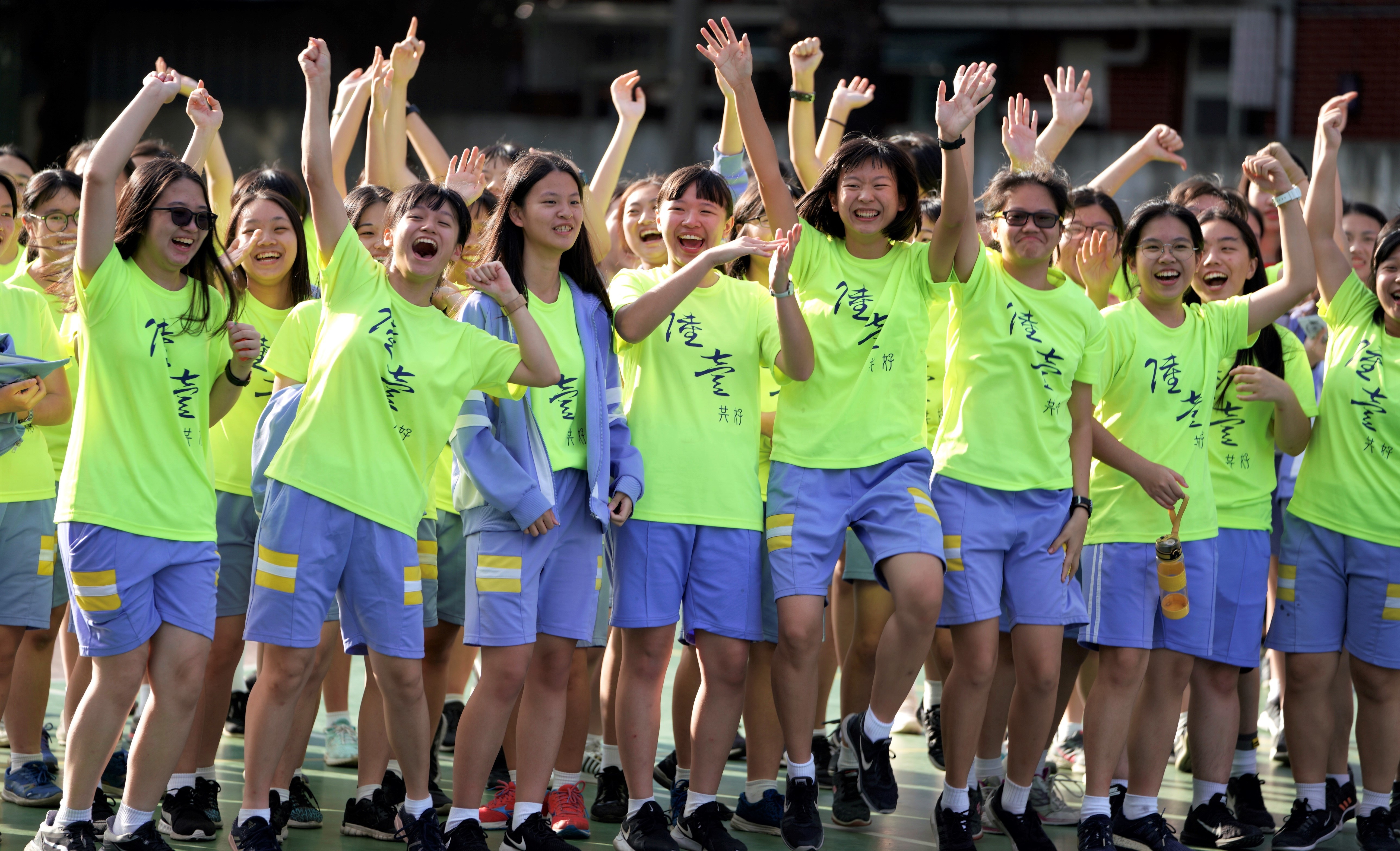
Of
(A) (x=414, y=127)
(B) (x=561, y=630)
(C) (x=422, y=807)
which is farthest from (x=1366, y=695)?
(A) (x=414, y=127)

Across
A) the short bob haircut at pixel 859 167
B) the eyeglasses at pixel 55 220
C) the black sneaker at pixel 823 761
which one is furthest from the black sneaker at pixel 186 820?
the short bob haircut at pixel 859 167

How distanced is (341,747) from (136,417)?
179 cm

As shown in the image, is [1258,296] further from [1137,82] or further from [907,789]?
[1137,82]

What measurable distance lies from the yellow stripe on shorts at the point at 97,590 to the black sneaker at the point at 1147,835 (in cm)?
301

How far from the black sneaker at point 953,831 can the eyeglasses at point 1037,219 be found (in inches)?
70.9

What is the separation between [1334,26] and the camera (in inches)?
708

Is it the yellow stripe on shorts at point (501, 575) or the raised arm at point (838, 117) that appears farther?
the raised arm at point (838, 117)

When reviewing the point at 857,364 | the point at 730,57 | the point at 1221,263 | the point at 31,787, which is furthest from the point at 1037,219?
the point at 31,787

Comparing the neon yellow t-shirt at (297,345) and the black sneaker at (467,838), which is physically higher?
the neon yellow t-shirt at (297,345)

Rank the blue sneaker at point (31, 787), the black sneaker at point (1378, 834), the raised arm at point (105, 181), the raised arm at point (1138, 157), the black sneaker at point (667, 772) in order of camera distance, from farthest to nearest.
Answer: the raised arm at point (1138, 157) < the black sneaker at point (667, 772) < the black sneaker at point (1378, 834) < the blue sneaker at point (31, 787) < the raised arm at point (105, 181)

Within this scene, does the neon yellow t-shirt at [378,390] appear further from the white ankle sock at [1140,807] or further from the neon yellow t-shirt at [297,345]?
the white ankle sock at [1140,807]

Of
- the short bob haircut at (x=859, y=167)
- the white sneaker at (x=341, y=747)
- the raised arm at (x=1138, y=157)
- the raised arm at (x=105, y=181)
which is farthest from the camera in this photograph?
the raised arm at (x=1138, y=157)

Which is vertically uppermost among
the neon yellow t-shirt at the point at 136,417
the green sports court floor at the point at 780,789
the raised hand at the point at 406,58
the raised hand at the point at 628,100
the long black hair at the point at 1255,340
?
the raised hand at the point at 406,58

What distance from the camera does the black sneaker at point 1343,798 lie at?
4812 millimetres
